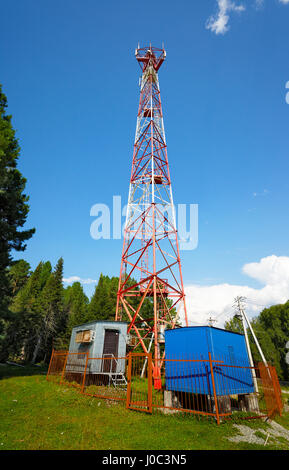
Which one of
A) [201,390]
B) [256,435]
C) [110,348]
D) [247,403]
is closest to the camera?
[256,435]

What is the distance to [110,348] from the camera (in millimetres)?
13273

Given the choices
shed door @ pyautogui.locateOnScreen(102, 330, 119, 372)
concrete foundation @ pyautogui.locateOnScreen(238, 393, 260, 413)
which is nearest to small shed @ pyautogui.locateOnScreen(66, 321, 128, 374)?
shed door @ pyautogui.locateOnScreen(102, 330, 119, 372)

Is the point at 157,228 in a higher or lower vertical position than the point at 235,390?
higher

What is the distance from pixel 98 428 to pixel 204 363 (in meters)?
4.18

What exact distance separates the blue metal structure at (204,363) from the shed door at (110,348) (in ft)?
15.1

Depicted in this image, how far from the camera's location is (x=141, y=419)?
20.9 ft

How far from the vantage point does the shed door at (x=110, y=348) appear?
1290cm

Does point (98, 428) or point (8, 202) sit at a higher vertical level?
point (8, 202)

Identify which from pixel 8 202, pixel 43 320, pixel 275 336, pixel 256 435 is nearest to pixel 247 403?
pixel 256 435

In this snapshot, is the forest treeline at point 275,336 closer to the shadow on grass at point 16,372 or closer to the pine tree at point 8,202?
the shadow on grass at point 16,372

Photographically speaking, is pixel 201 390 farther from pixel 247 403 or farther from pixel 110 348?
pixel 110 348
